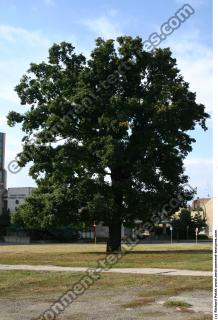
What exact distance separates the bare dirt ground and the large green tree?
2178cm

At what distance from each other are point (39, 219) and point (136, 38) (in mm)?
13524

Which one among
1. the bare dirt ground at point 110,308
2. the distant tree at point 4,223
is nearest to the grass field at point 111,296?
the bare dirt ground at point 110,308

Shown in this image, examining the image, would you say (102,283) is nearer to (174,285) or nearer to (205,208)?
(174,285)

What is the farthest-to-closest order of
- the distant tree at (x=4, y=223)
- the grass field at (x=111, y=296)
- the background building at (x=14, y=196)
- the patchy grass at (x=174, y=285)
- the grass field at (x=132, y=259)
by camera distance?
the background building at (x=14, y=196) < the distant tree at (x=4, y=223) < the grass field at (x=132, y=259) < the patchy grass at (x=174, y=285) < the grass field at (x=111, y=296)

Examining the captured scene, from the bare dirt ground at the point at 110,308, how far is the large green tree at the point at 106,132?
21.8 metres

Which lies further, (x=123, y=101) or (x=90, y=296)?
(x=123, y=101)

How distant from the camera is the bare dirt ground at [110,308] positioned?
33.4 feet

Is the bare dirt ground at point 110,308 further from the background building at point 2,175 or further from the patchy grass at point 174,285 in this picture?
the background building at point 2,175

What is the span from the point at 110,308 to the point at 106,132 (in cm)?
2548

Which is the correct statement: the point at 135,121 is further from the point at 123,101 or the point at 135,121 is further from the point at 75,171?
the point at 75,171

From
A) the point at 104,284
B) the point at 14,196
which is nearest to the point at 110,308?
the point at 104,284

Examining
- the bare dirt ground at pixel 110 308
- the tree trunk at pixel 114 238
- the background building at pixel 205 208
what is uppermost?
the background building at pixel 205 208

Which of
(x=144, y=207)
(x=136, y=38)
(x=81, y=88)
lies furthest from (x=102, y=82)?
(x=144, y=207)

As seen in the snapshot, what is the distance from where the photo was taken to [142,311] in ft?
35.3
